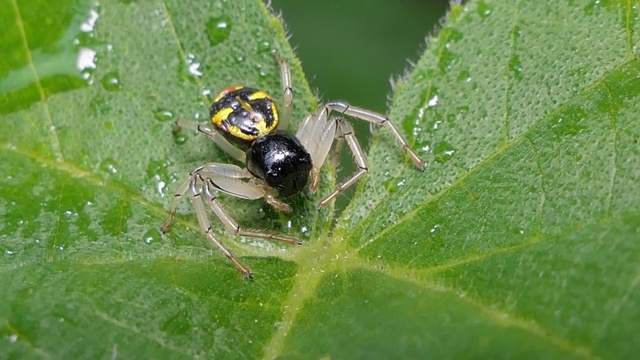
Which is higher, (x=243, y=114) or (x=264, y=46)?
(x=264, y=46)

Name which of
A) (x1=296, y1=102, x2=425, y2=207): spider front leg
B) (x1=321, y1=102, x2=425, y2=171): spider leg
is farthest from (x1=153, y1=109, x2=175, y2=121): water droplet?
(x1=321, y1=102, x2=425, y2=171): spider leg

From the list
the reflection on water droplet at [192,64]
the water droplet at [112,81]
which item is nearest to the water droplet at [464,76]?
the reflection on water droplet at [192,64]

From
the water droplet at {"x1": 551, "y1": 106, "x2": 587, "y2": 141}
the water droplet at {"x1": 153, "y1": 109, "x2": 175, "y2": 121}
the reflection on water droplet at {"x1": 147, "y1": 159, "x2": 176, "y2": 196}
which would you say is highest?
the water droplet at {"x1": 153, "y1": 109, "x2": 175, "y2": 121}

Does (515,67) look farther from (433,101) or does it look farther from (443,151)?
(443,151)

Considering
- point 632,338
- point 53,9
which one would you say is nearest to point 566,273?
point 632,338

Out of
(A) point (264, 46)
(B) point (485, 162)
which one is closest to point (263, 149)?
(A) point (264, 46)

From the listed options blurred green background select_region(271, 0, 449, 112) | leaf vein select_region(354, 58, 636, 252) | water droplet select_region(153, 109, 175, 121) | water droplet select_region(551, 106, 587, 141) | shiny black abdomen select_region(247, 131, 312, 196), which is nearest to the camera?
water droplet select_region(551, 106, 587, 141)

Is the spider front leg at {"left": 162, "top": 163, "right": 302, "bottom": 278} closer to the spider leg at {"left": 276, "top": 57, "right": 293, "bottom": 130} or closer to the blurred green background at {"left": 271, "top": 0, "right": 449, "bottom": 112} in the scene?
the spider leg at {"left": 276, "top": 57, "right": 293, "bottom": 130}
